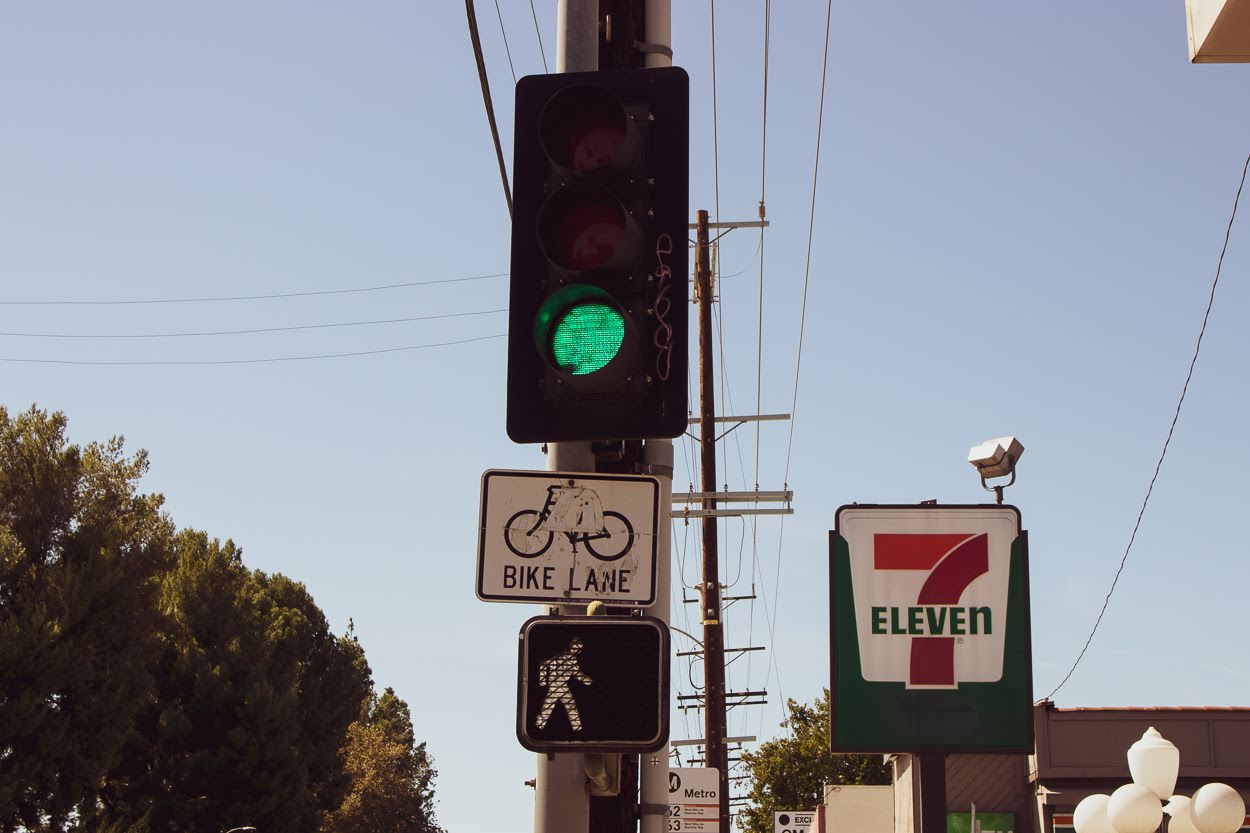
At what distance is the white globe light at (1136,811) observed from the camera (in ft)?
43.7

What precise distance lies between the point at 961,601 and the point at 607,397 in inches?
245

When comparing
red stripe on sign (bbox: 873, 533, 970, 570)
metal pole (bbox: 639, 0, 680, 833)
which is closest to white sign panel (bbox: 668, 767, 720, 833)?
red stripe on sign (bbox: 873, 533, 970, 570)

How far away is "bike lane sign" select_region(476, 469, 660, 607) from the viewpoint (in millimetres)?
4801

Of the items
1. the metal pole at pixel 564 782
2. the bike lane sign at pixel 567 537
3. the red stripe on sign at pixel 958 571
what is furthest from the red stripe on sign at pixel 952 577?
the bike lane sign at pixel 567 537

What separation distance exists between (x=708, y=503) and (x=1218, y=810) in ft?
37.0

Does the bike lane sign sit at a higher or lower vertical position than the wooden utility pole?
lower

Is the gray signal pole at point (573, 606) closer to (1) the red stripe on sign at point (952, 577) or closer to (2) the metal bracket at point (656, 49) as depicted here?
(2) the metal bracket at point (656, 49)

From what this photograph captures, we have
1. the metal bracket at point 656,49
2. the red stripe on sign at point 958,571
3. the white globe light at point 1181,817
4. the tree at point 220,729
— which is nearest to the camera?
the metal bracket at point 656,49

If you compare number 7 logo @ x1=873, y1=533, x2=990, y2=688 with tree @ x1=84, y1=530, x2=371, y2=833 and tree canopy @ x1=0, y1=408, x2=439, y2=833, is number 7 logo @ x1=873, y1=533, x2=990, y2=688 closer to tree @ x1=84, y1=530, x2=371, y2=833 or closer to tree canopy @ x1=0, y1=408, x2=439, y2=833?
tree canopy @ x1=0, y1=408, x2=439, y2=833

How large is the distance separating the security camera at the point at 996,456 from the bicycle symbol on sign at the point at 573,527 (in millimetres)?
6538

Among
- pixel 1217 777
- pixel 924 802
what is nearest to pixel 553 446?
pixel 924 802

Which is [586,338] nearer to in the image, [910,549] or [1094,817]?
[910,549]

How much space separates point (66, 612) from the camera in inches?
1309

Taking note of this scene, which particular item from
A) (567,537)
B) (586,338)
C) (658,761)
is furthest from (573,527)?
(658,761)
